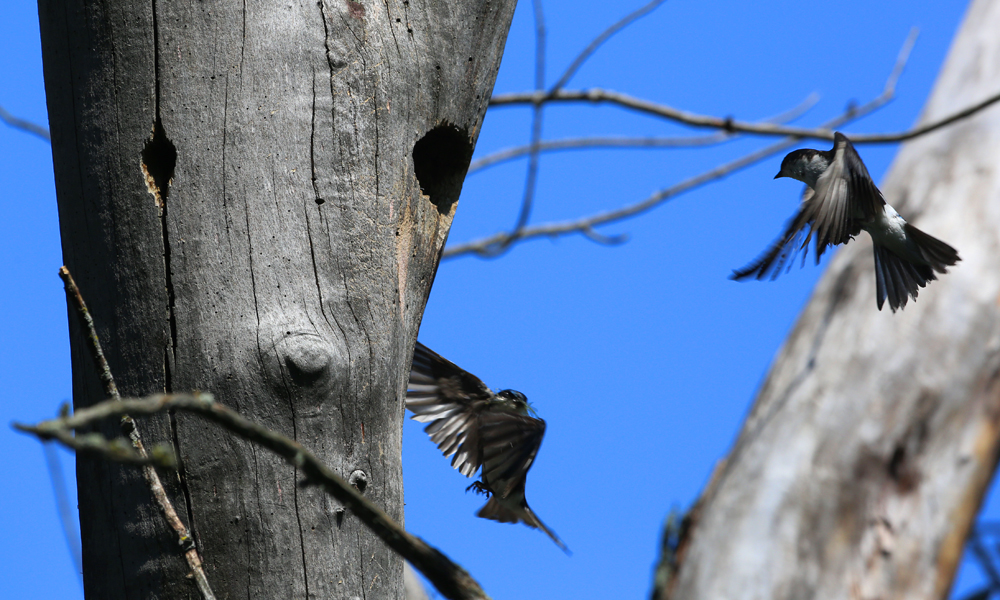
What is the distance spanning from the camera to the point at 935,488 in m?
1.78

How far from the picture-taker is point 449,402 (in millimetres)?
3023

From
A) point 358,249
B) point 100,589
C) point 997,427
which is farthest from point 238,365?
point 997,427

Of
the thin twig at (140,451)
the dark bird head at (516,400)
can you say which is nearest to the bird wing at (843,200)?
the dark bird head at (516,400)

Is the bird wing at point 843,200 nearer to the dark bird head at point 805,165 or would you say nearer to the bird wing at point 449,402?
the dark bird head at point 805,165

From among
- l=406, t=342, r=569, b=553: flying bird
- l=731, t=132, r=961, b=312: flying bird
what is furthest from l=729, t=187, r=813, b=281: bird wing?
l=406, t=342, r=569, b=553: flying bird

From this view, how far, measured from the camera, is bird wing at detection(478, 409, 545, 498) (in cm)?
290

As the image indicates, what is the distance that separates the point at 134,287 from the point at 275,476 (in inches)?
16.9

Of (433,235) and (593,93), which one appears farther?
(593,93)

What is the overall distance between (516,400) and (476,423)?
166mm

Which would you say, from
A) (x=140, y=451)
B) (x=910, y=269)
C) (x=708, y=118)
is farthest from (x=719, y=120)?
(x=140, y=451)

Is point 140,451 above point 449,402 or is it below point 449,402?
below

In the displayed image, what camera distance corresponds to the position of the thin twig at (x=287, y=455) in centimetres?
73

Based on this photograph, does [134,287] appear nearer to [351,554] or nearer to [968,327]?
[351,554]

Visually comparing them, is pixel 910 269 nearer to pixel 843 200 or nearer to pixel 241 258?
pixel 843 200
